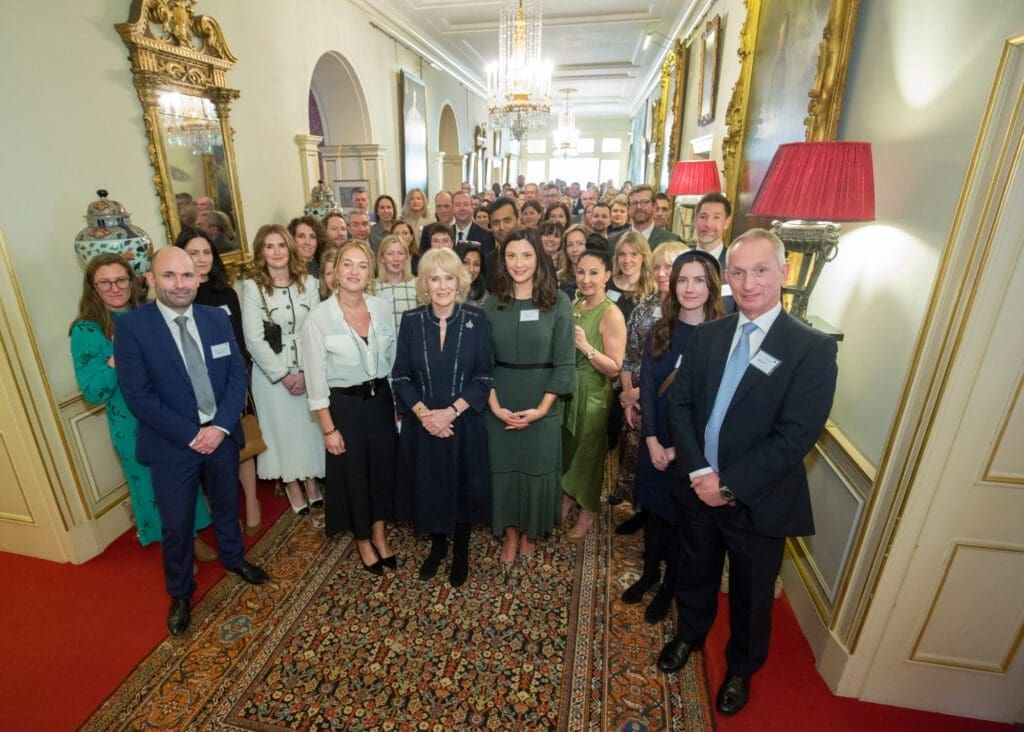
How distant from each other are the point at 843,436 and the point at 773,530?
763mm

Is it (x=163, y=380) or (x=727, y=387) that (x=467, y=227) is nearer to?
(x=163, y=380)

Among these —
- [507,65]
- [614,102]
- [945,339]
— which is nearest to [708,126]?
[507,65]

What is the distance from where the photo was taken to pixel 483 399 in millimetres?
2488

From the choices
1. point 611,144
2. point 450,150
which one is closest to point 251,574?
point 450,150

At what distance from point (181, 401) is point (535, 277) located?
1688mm

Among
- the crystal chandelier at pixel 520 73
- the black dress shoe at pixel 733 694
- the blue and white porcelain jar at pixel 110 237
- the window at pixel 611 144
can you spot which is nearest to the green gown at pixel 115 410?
the blue and white porcelain jar at pixel 110 237

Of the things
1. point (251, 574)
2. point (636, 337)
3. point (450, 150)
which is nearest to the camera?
point (251, 574)

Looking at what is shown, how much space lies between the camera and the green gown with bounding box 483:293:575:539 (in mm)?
2457

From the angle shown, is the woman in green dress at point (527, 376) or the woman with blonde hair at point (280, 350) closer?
the woman in green dress at point (527, 376)

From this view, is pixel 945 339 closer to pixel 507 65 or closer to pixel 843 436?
pixel 843 436

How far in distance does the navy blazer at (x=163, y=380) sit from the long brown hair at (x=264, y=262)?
54 centimetres

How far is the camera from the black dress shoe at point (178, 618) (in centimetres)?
238

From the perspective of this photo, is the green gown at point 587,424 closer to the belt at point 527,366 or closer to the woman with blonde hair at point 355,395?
the belt at point 527,366

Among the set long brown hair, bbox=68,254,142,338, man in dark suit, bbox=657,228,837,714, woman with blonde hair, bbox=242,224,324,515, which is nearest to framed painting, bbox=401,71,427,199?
woman with blonde hair, bbox=242,224,324,515
